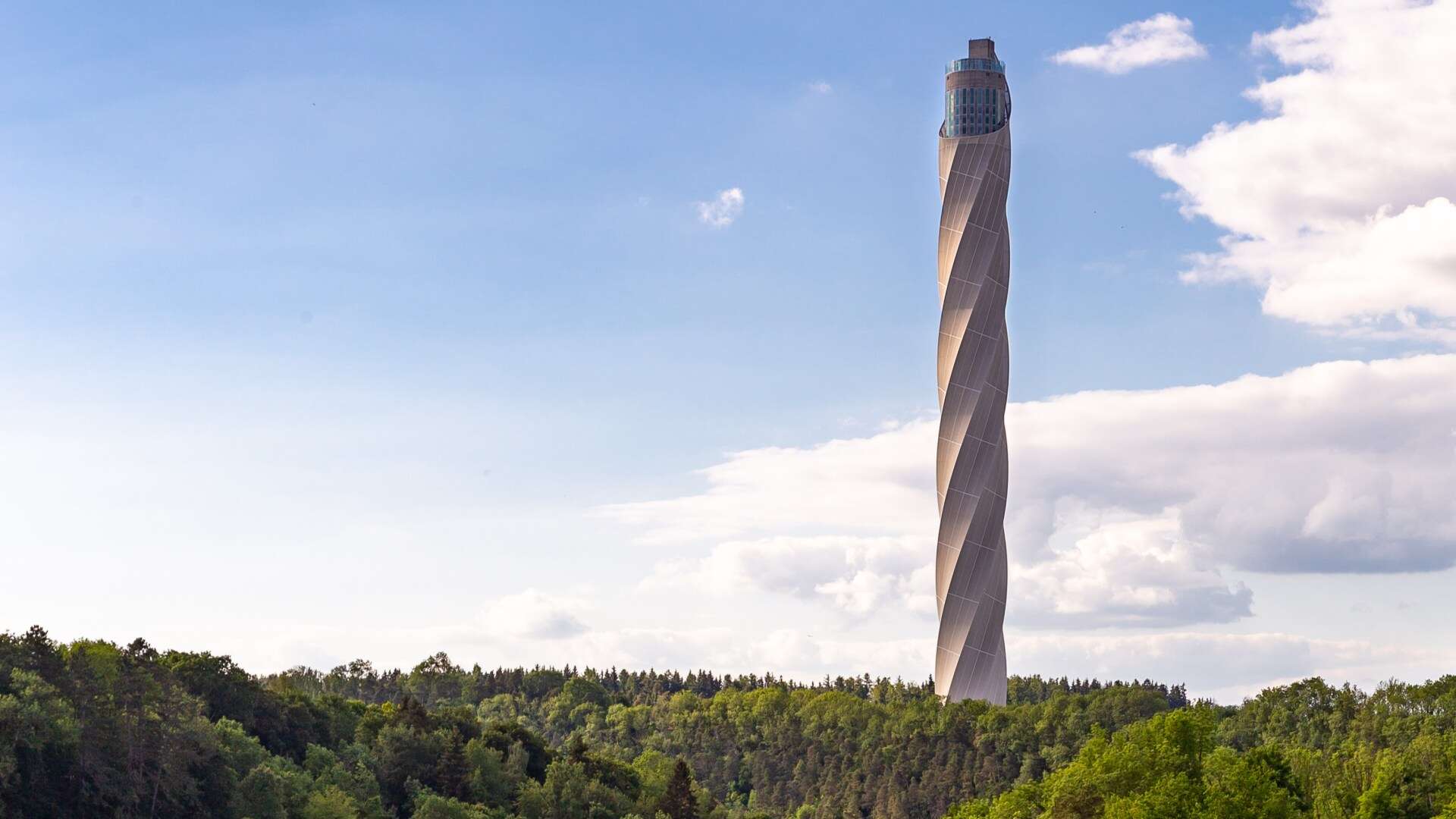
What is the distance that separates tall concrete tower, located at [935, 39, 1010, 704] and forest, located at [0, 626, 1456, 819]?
603 cm

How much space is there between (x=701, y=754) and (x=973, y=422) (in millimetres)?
40640

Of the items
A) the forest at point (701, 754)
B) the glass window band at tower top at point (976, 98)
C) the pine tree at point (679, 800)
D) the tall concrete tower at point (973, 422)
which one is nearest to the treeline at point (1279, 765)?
the forest at point (701, 754)

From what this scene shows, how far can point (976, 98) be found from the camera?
146m

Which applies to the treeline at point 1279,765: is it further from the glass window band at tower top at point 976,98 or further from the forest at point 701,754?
the glass window band at tower top at point 976,98

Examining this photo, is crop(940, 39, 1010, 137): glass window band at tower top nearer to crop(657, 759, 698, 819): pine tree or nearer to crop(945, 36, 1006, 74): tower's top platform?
crop(945, 36, 1006, 74): tower's top platform

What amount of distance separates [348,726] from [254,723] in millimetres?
10931

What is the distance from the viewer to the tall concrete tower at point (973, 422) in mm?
138625

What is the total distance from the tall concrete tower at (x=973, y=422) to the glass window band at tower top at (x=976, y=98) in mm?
2100

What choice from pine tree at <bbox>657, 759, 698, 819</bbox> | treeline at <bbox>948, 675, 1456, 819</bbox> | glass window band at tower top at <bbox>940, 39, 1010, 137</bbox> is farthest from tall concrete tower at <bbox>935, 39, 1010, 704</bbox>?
pine tree at <bbox>657, 759, 698, 819</bbox>

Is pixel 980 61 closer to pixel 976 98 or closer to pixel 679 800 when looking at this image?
pixel 976 98

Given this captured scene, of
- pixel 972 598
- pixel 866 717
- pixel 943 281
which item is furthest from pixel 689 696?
pixel 943 281

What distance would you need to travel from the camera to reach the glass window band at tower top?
145 meters

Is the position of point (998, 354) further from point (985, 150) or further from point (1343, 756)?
point (1343, 756)

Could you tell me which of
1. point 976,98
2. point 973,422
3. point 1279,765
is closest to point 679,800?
point 1279,765
